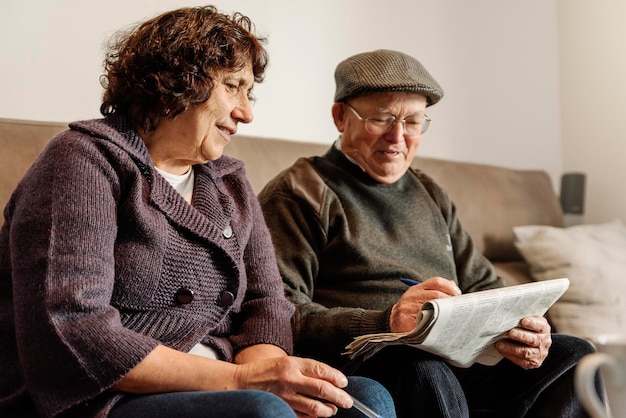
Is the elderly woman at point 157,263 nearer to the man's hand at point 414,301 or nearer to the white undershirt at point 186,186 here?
the white undershirt at point 186,186

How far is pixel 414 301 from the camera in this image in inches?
53.4

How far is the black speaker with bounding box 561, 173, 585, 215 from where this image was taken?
9.70ft

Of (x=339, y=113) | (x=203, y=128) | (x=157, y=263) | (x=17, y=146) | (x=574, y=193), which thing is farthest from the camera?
(x=574, y=193)

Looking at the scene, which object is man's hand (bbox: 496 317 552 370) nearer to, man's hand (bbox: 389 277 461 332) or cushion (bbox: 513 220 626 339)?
man's hand (bbox: 389 277 461 332)

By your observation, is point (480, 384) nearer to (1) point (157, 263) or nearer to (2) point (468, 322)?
(2) point (468, 322)

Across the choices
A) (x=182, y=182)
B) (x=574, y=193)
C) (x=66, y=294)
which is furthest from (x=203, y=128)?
(x=574, y=193)

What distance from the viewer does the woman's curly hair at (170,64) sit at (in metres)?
1.25

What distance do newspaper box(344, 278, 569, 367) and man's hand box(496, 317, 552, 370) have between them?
0.01 m

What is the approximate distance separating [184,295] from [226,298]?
0.28 feet

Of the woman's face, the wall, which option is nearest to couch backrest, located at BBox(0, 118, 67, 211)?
the woman's face

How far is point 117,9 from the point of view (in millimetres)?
1878

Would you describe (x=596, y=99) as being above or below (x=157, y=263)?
below

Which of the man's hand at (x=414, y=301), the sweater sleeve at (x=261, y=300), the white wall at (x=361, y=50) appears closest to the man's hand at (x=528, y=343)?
the man's hand at (x=414, y=301)

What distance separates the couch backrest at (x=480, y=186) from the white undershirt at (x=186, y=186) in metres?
0.36
